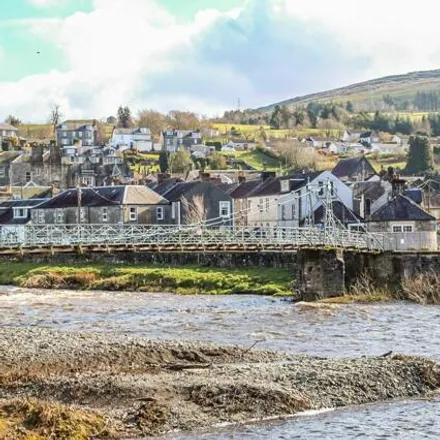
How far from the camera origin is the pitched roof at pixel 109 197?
97.2 metres

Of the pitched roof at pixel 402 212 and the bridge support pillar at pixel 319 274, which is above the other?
the pitched roof at pixel 402 212

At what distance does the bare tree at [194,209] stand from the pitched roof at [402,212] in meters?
28.1

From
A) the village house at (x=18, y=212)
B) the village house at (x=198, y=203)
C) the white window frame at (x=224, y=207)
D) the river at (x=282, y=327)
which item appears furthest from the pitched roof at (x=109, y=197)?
the river at (x=282, y=327)

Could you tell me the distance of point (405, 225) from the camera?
2835 inches

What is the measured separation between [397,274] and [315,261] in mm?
5050

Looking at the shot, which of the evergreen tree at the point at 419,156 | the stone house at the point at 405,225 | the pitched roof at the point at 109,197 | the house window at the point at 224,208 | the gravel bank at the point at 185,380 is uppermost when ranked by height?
the evergreen tree at the point at 419,156

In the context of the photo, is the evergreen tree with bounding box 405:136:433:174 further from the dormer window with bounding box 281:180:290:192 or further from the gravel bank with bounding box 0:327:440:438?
the gravel bank with bounding box 0:327:440:438

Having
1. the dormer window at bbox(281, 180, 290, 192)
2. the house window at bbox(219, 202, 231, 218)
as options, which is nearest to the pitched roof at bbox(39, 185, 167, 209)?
the house window at bbox(219, 202, 231, 218)

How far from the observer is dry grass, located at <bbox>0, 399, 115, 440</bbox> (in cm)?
1934

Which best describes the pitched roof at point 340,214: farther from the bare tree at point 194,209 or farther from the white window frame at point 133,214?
the white window frame at point 133,214

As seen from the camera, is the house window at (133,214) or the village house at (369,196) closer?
the village house at (369,196)

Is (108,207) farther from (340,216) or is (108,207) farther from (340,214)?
(340,216)

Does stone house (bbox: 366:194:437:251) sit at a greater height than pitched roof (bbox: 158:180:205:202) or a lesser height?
lesser

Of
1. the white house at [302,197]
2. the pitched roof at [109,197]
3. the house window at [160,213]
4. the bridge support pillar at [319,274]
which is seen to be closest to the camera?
the bridge support pillar at [319,274]
